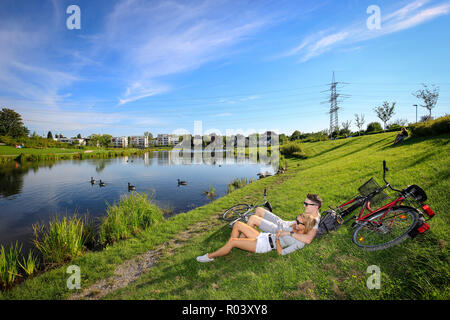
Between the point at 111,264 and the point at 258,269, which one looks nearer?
the point at 258,269

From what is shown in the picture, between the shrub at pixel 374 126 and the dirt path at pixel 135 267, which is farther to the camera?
the shrub at pixel 374 126

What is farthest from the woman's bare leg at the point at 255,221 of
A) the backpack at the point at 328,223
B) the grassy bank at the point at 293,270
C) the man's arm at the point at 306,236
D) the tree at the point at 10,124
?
the tree at the point at 10,124

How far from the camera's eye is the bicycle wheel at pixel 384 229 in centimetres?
422

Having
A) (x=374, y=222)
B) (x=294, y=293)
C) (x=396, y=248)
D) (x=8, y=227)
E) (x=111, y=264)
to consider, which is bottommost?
(x=8, y=227)

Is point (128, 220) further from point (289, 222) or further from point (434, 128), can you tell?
point (434, 128)

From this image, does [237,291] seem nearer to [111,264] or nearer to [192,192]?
[111,264]

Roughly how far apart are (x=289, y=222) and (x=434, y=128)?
17616 millimetres

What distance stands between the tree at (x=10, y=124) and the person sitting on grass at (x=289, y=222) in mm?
111642

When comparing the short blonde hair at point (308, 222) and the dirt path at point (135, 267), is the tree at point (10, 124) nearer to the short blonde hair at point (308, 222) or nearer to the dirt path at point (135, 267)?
the dirt path at point (135, 267)

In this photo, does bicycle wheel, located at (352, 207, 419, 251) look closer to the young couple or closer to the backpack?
the backpack

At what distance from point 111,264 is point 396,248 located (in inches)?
326

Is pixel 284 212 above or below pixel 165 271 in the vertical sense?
above

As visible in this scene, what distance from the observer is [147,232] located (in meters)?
8.64
